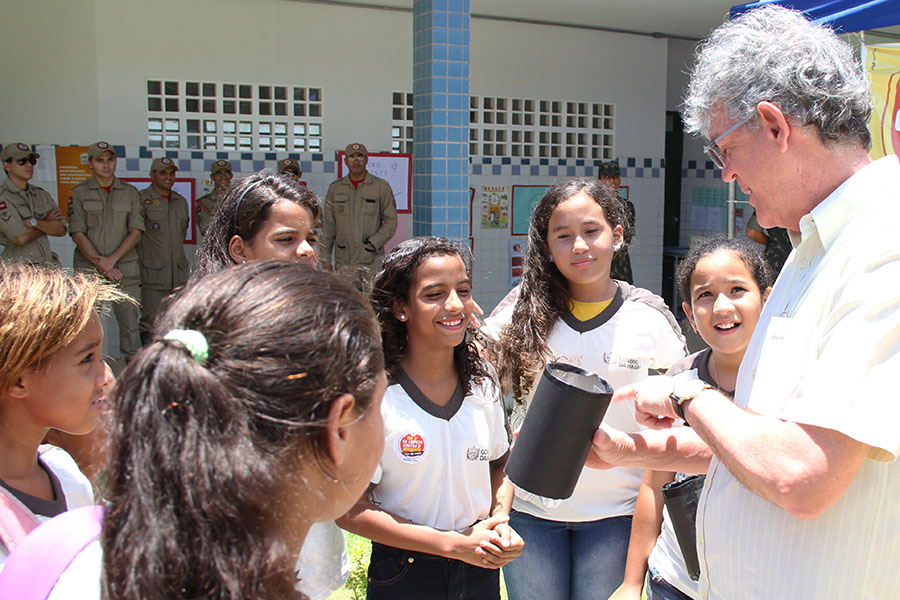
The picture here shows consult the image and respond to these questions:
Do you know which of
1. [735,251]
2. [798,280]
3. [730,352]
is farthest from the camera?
[735,251]

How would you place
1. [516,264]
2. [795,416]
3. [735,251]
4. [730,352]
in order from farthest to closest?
1. [516,264]
2. [735,251]
3. [730,352]
4. [795,416]

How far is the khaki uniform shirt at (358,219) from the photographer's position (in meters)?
7.63

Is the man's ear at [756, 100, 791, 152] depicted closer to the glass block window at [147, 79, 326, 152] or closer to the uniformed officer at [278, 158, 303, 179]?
the uniformed officer at [278, 158, 303, 179]

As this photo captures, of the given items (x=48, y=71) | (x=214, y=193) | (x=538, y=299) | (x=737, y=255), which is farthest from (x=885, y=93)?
(x=48, y=71)

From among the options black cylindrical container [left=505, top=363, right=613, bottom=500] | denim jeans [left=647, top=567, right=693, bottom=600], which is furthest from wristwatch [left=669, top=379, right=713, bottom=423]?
denim jeans [left=647, top=567, right=693, bottom=600]

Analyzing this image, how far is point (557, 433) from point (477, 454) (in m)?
0.66

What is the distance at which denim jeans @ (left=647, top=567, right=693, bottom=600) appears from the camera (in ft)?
6.41

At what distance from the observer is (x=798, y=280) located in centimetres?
146

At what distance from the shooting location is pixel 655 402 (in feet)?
5.28

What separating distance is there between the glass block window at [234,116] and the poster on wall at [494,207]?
1952 millimetres

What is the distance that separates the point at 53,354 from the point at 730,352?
5.80 ft

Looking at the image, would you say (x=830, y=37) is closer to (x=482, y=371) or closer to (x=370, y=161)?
(x=482, y=371)

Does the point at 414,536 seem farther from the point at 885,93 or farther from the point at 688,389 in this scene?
the point at 885,93

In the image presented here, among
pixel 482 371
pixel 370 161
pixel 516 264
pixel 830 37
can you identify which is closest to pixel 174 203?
pixel 370 161
